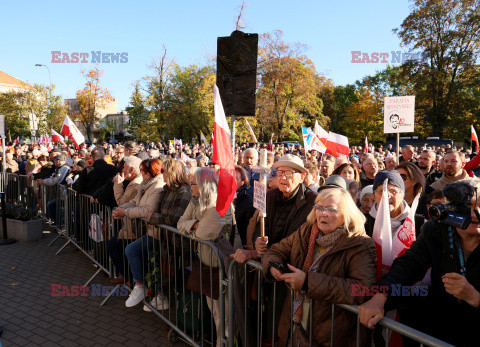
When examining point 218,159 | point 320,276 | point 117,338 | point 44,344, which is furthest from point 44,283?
point 320,276

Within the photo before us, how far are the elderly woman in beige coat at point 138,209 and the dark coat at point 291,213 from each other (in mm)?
1796

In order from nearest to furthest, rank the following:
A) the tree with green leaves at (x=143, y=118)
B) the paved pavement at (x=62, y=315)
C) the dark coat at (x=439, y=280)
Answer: the dark coat at (x=439, y=280)
the paved pavement at (x=62, y=315)
the tree with green leaves at (x=143, y=118)

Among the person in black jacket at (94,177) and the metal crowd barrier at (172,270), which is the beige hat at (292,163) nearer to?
the metal crowd barrier at (172,270)

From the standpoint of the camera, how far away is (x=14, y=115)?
48.5 m

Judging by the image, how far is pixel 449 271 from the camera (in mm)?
2250

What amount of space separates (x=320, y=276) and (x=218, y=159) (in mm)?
1399

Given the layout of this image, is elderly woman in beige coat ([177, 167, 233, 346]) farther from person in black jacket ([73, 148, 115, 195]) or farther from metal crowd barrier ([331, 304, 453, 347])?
person in black jacket ([73, 148, 115, 195])

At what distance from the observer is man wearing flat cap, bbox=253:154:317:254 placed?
11.4ft

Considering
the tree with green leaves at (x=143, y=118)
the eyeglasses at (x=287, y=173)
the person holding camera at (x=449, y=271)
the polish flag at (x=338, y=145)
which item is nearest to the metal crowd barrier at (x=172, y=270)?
the eyeglasses at (x=287, y=173)

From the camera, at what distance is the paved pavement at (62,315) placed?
4239 mm

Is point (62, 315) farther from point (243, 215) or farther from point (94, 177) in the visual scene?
point (243, 215)

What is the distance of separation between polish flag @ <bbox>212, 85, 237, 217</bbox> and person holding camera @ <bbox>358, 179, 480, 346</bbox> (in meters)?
1.45

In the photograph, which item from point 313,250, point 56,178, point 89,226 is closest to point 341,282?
point 313,250

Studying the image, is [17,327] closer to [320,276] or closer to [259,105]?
[320,276]
